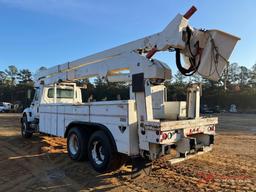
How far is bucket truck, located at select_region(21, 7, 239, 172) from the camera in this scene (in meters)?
5.79

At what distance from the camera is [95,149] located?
7055 millimetres

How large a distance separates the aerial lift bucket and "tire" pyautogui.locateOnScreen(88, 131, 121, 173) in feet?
8.46

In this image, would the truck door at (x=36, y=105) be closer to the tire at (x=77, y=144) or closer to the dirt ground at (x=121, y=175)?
the dirt ground at (x=121, y=175)

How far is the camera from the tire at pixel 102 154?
20.8 feet

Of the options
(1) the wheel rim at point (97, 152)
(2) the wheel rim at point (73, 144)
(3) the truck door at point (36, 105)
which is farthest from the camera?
(3) the truck door at point (36, 105)

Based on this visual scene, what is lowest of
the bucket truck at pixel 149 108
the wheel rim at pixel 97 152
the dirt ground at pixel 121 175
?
the dirt ground at pixel 121 175

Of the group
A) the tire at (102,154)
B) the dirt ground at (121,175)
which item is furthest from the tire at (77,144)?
the tire at (102,154)

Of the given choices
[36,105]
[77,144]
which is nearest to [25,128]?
[36,105]

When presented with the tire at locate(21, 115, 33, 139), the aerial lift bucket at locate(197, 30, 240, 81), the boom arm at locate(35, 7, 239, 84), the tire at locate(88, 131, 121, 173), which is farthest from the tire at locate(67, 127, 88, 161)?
the tire at locate(21, 115, 33, 139)

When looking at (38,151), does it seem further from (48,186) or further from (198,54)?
(198,54)

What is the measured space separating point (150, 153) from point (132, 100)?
116 cm

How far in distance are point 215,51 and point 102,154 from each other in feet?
11.3

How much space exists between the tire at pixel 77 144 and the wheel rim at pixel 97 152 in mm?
528

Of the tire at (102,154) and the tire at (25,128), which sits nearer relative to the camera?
the tire at (102,154)
